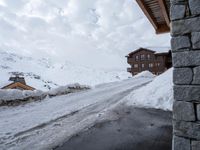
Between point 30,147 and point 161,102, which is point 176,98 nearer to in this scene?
point 30,147

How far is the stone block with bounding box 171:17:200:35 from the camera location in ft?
9.06

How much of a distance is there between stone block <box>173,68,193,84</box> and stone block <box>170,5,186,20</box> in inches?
30.3

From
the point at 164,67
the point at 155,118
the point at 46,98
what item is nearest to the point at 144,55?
the point at 164,67

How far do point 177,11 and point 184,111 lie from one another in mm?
1468

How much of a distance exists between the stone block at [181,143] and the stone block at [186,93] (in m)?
0.57

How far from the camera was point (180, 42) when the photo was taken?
9.51 ft

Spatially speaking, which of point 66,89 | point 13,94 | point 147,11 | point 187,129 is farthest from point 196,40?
point 66,89

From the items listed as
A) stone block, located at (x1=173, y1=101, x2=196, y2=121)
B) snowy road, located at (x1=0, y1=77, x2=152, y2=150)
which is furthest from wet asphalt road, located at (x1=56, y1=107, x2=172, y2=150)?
stone block, located at (x1=173, y1=101, x2=196, y2=121)

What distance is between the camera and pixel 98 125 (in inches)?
233

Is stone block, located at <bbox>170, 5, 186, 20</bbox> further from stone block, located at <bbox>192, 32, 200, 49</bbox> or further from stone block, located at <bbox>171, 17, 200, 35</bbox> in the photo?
stone block, located at <bbox>192, 32, 200, 49</bbox>

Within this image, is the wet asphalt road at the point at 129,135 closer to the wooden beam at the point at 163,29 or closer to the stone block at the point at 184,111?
the stone block at the point at 184,111

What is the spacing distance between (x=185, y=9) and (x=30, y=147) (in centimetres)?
425

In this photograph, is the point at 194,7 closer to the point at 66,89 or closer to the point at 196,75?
the point at 196,75

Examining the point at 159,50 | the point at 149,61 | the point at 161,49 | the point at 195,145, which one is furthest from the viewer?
the point at 149,61
